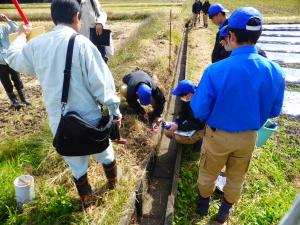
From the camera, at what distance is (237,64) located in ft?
8.35

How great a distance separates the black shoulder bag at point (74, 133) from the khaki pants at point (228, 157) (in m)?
1.04

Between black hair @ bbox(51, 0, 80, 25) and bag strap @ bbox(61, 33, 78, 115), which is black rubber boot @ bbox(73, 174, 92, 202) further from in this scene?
black hair @ bbox(51, 0, 80, 25)

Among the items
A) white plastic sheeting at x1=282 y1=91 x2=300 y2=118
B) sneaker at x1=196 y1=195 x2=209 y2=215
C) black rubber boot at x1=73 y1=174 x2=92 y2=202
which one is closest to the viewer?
black rubber boot at x1=73 y1=174 x2=92 y2=202

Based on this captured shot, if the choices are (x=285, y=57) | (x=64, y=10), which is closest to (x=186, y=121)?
(x=64, y=10)

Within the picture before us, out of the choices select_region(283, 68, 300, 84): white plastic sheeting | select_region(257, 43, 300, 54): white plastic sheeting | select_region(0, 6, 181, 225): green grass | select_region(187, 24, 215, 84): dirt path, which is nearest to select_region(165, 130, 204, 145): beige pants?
select_region(0, 6, 181, 225): green grass

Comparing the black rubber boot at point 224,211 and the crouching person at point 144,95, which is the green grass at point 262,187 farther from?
the crouching person at point 144,95

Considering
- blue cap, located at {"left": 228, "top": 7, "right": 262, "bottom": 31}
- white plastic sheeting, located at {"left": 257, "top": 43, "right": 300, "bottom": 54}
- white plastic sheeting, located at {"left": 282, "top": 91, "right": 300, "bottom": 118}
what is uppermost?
blue cap, located at {"left": 228, "top": 7, "right": 262, "bottom": 31}

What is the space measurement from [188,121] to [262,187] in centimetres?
128

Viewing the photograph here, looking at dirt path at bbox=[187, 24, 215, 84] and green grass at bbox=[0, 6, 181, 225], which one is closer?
green grass at bbox=[0, 6, 181, 225]

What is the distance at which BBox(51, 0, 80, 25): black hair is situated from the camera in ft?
7.74

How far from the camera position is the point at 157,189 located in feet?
13.4

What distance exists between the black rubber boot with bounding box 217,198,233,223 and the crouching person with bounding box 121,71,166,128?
5.92ft

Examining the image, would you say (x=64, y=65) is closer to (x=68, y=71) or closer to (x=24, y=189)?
(x=68, y=71)

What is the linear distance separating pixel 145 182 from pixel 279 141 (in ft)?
8.09
